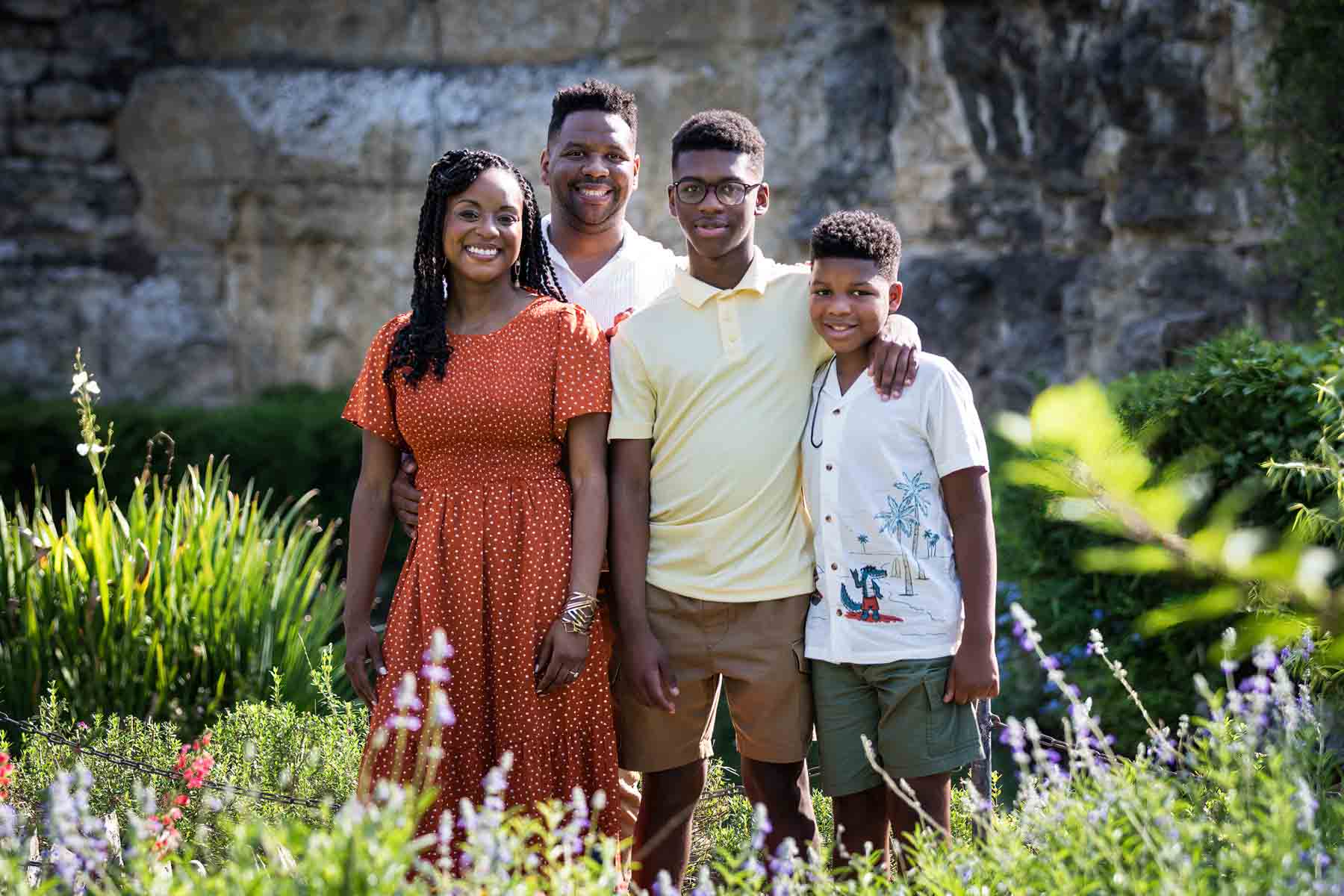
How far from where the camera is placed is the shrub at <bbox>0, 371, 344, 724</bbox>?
181 inches

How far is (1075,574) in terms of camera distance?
17.0ft

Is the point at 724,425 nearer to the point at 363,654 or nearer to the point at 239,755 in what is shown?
the point at 363,654

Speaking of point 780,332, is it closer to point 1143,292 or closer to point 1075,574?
point 1075,574

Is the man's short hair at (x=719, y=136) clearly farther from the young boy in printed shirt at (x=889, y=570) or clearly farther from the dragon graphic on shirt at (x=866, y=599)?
the dragon graphic on shirt at (x=866, y=599)

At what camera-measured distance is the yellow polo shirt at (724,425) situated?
3.02 meters

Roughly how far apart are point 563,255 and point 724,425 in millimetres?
752

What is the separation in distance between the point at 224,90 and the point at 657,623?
737 centimetres

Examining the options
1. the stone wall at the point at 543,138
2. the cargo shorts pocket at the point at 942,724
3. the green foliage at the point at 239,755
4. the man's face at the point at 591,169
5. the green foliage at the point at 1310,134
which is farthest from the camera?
the stone wall at the point at 543,138


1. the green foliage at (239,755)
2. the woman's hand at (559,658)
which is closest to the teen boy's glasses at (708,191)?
the woman's hand at (559,658)

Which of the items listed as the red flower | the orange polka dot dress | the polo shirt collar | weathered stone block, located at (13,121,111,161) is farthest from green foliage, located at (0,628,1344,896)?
weathered stone block, located at (13,121,111,161)

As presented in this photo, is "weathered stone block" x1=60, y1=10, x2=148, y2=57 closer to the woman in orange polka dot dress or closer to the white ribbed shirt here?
the white ribbed shirt

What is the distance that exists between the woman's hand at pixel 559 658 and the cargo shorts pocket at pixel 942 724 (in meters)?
0.72

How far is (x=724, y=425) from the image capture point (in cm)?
304

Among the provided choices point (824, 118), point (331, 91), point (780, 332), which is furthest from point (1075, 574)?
point (331, 91)
